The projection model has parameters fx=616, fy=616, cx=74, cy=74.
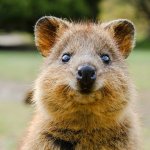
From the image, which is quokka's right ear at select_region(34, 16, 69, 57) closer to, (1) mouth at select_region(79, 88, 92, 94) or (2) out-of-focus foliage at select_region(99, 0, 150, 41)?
(1) mouth at select_region(79, 88, 92, 94)

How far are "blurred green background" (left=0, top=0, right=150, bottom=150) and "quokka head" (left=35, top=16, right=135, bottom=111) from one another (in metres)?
0.54

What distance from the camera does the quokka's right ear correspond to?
7.66 meters

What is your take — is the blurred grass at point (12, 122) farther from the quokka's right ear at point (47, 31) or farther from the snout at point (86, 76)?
the snout at point (86, 76)

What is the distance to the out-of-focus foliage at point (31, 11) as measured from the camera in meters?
46.8

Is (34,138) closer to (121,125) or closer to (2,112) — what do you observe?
(121,125)

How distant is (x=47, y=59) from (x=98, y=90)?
1152 millimetres

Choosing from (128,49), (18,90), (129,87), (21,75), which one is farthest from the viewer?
(21,75)

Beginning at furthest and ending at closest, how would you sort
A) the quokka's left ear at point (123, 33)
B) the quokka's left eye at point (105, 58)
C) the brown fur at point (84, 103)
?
the quokka's left ear at point (123, 33) → the quokka's left eye at point (105, 58) → the brown fur at point (84, 103)

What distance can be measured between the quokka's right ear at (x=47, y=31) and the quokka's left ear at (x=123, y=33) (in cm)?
56

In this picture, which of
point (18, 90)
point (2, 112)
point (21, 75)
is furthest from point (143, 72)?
point (2, 112)

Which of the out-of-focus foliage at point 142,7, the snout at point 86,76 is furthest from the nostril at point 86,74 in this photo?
the out-of-focus foliage at point 142,7

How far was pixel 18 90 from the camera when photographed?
20.4 metres

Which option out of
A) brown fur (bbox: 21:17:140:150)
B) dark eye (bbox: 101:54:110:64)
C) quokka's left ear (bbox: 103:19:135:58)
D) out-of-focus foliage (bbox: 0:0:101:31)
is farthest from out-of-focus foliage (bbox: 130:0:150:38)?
dark eye (bbox: 101:54:110:64)

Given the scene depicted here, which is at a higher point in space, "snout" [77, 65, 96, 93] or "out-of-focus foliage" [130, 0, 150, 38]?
"snout" [77, 65, 96, 93]
